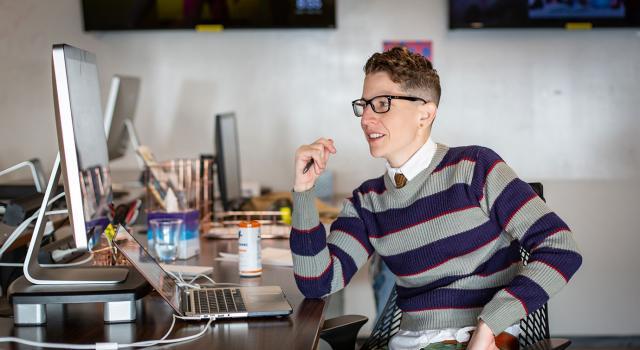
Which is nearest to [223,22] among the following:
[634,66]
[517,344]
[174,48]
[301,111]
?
[174,48]

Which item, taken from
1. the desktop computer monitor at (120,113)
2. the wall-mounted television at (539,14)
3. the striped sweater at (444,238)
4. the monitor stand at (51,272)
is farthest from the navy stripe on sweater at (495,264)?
the wall-mounted television at (539,14)

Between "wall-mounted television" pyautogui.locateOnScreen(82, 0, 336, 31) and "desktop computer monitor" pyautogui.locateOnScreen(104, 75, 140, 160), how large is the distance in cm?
41

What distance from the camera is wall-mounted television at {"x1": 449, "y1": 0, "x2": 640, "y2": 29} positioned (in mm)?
4051

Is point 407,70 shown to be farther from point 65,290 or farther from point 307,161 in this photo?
point 65,290

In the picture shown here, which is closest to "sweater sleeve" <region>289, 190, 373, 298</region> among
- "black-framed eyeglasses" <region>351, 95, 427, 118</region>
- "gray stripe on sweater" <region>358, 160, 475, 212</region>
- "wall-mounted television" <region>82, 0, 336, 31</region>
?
"gray stripe on sweater" <region>358, 160, 475, 212</region>

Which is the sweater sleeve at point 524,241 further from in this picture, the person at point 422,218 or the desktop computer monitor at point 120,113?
the desktop computer monitor at point 120,113

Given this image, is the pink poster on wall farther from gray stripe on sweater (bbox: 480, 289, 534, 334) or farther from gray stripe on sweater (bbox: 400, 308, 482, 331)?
gray stripe on sweater (bbox: 480, 289, 534, 334)

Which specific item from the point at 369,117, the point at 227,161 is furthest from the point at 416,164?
the point at 227,161

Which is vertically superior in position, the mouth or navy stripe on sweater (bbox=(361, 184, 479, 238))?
the mouth

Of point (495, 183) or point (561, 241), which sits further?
point (495, 183)

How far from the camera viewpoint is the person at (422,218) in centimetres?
175

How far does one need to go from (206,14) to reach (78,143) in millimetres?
2653

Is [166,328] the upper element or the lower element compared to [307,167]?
lower

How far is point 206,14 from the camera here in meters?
4.05
